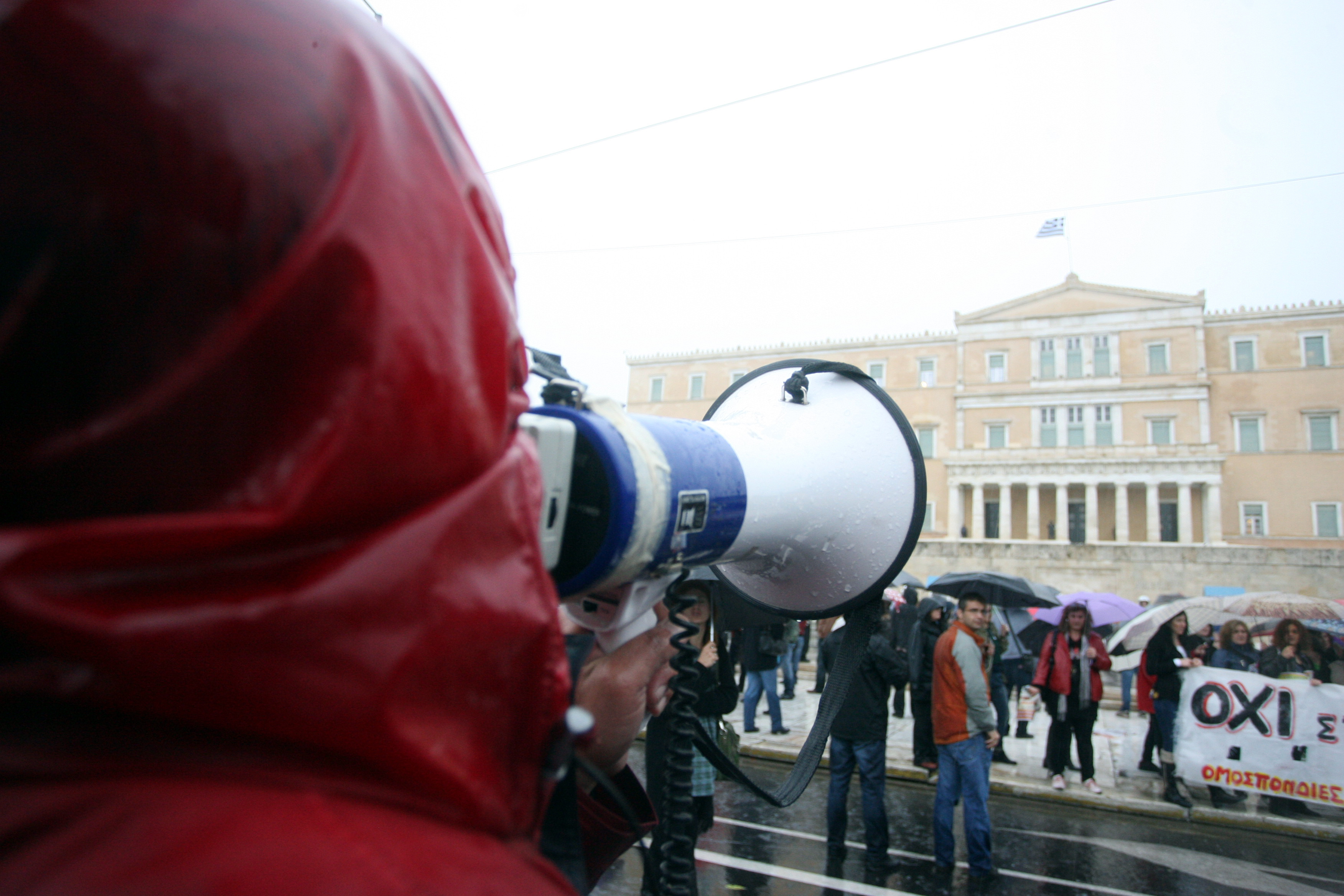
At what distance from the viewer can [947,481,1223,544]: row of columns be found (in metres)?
37.7

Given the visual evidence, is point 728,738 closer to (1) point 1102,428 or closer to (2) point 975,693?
(2) point 975,693

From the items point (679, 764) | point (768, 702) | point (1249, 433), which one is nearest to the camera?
point (679, 764)

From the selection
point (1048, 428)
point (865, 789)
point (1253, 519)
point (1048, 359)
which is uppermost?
point (1048, 359)

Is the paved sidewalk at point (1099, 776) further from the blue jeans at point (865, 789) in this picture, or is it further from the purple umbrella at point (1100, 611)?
the purple umbrella at point (1100, 611)

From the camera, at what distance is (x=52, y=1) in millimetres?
480

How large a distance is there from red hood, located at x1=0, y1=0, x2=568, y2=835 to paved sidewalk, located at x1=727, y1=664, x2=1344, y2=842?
242 inches

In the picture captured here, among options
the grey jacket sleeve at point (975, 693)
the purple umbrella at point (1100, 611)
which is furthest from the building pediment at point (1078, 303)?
the grey jacket sleeve at point (975, 693)

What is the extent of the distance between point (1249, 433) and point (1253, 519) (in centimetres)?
429

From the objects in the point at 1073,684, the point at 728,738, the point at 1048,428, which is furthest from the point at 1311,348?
the point at 728,738

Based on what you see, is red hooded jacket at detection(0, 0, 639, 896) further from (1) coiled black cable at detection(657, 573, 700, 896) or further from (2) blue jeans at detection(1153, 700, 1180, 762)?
(2) blue jeans at detection(1153, 700, 1180, 762)

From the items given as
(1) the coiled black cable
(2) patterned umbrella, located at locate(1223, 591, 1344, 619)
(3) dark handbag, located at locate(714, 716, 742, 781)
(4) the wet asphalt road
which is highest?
(2) patterned umbrella, located at locate(1223, 591, 1344, 619)

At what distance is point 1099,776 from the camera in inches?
328

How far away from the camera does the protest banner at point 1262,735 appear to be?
22.8 ft

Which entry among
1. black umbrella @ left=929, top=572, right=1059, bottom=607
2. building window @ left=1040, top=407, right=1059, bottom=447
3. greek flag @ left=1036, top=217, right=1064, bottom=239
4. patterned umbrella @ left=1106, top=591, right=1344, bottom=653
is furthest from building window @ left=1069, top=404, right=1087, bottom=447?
black umbrella @ left=929, top=572, right=1059, bottom=607
